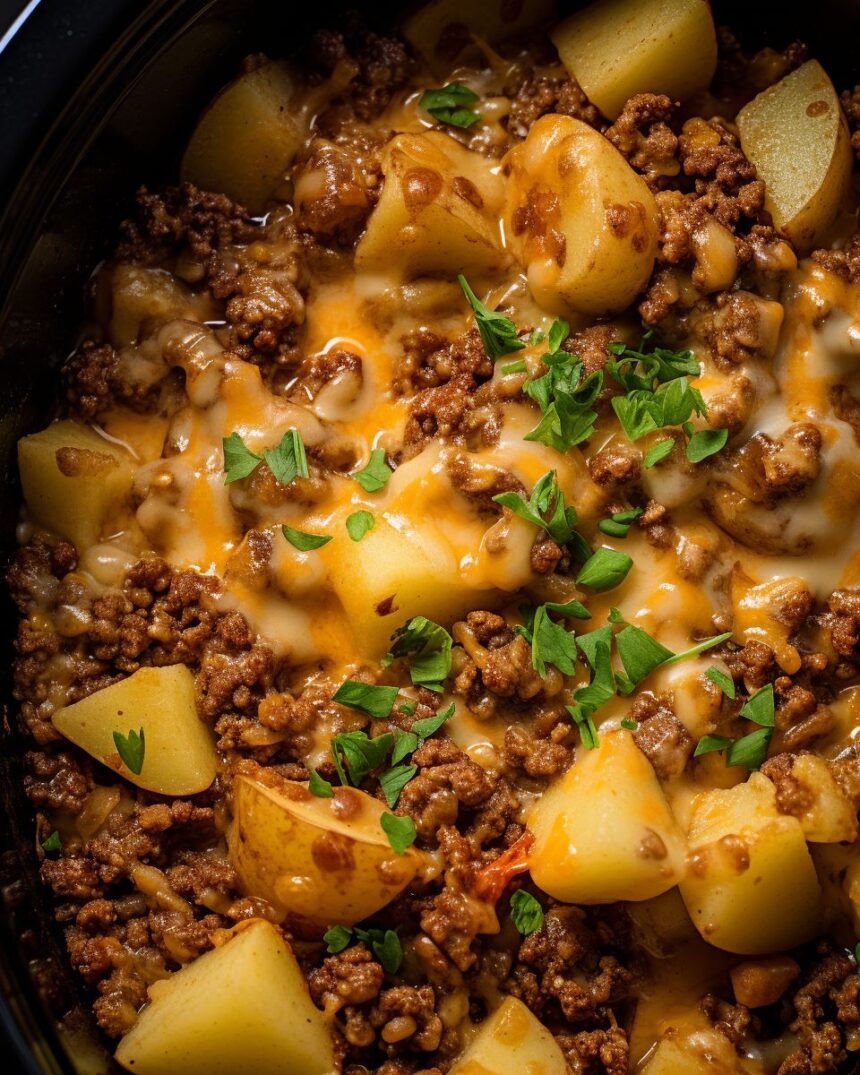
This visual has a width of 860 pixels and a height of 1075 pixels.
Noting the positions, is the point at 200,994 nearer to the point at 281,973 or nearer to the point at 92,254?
the point at 281,973

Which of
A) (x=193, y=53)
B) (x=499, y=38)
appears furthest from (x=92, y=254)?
(x=499, y=38)

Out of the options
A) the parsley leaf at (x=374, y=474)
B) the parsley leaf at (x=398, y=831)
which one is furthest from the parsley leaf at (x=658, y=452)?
the parsley leaf at (x=398, y=831)

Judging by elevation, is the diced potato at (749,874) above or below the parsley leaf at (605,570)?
below

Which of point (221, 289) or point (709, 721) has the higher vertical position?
point (221, 289)

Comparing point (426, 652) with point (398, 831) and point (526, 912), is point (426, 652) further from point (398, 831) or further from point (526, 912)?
point (526, 912)

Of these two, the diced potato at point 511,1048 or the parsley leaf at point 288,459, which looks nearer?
the diced potato at point 511,1048

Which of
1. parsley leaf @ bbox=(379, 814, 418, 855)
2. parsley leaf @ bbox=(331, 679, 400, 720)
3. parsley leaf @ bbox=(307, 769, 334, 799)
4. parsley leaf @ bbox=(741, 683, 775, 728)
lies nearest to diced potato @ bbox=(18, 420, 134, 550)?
parsley leaf @ bbox=(331, 679, 400, 720)

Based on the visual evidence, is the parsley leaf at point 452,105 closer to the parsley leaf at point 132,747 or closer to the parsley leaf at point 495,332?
the parsley leaf at point 495,332
